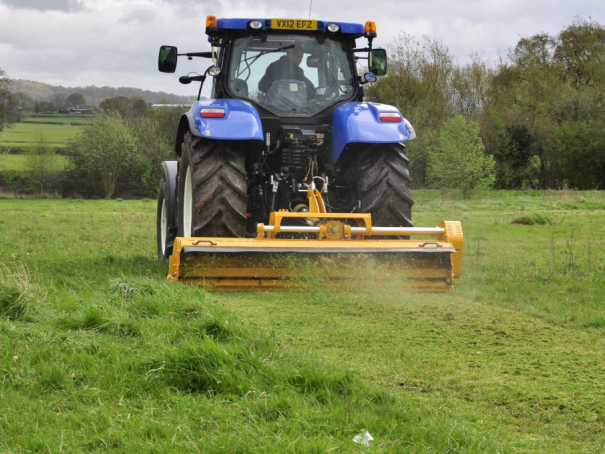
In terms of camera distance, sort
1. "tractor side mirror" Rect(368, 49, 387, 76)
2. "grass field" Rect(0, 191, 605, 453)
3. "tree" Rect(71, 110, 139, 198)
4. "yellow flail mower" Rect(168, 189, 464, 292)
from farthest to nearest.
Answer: "tree" Rect(71, 110, 139, 198)
"tractor side mirror" Rect(368, 49, 387, 76)
"yellow flail mower" Rect(168, 189, 464, 292)
"grass field" Rect(0, 191, 605, 453)

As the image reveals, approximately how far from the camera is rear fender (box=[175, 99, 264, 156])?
21.3ft

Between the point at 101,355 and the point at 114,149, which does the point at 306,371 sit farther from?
the point at 114,149

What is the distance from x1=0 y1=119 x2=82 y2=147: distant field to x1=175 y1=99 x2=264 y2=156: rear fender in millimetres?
39108

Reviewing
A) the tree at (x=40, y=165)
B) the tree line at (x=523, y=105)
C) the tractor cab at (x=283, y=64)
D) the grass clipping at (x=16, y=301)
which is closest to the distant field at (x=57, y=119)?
the tree at (x=40, y=165)

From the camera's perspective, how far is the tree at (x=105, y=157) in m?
42.9

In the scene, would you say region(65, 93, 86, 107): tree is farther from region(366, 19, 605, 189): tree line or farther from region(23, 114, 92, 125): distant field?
region(366, 19, 605, 189): tree line

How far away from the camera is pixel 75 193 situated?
4253cm

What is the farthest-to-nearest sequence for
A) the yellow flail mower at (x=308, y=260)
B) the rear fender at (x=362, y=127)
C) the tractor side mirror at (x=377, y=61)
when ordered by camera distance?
the tractor side mirror at (x=377, y=61), the rear fender at (x=362, y=127), the yellow flail mower at (x=308, y=260)

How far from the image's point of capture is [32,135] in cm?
4744

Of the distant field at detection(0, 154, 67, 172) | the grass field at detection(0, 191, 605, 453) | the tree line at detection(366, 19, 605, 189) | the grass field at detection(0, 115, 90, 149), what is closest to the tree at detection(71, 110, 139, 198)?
the distant field at detection(0, 154, 67, 172)

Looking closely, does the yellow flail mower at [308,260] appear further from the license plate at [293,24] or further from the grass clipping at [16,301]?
the license plate at [293,24]

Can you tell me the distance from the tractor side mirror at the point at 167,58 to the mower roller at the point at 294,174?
0.5 inches

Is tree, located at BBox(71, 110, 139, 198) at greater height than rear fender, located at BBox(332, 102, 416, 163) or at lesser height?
lesser

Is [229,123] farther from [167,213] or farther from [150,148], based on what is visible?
[150,148]
